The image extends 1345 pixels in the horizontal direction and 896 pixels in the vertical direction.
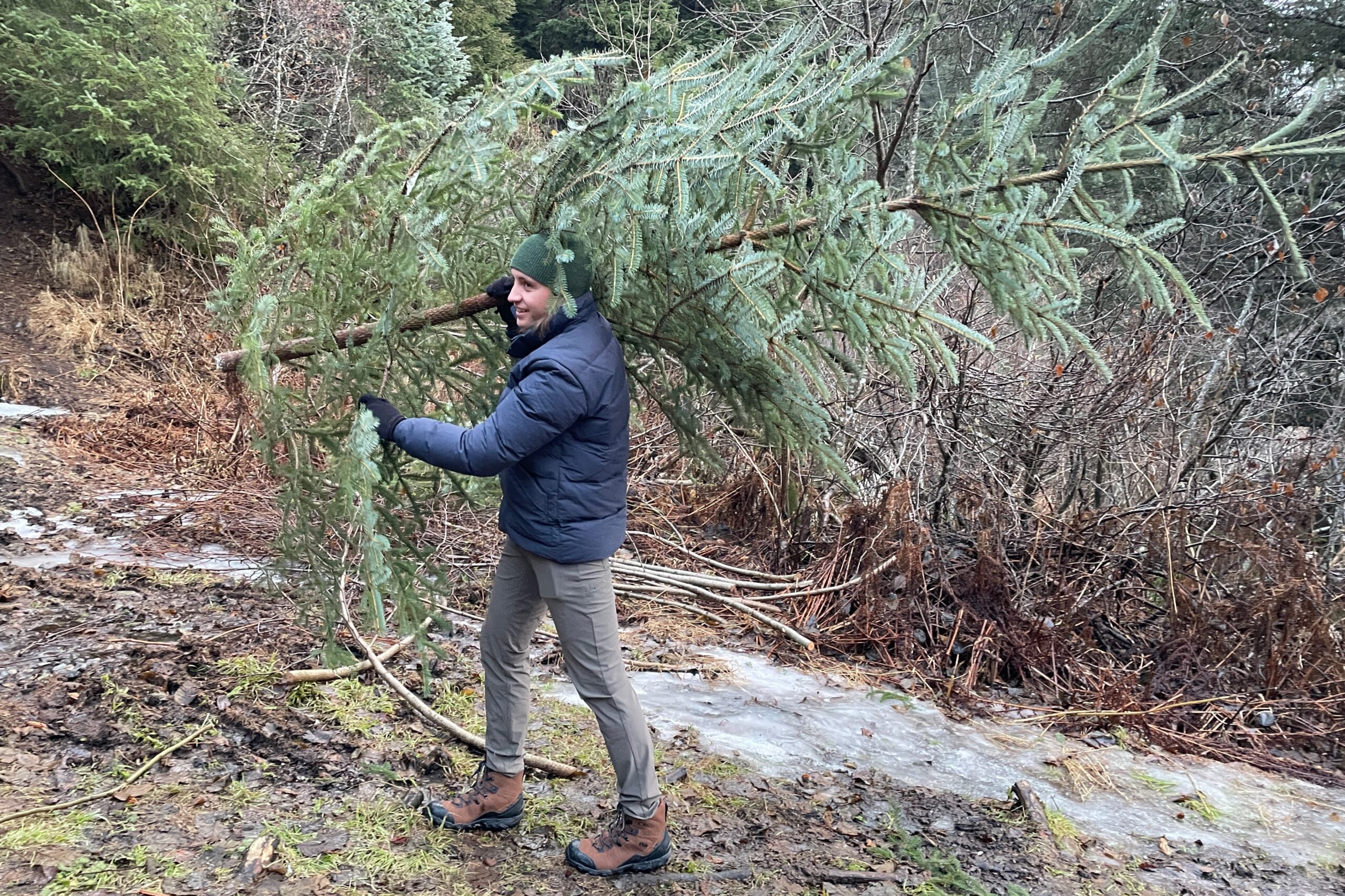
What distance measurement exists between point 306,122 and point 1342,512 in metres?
14.2

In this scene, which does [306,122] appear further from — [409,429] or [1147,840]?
[1147,840]

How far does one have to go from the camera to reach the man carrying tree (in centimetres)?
261

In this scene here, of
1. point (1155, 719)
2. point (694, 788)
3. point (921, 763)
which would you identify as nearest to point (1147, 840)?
point (921, 763)

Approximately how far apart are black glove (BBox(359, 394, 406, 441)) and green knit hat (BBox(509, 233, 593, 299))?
628mm

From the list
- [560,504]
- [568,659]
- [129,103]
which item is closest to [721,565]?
[568,659]

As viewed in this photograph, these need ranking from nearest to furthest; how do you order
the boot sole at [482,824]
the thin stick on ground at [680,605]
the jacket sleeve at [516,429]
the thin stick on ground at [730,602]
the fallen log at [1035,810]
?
1. the jacket sleeve at [516,429]
2. the boot sole at [482,824]
3. the fallen log at [1035,810]
4. the thin stick on ground at [730,602]
5. the thin stick on ground at [680,605]

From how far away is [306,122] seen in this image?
1359 centimetres

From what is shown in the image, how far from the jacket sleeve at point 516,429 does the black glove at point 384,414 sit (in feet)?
0.60

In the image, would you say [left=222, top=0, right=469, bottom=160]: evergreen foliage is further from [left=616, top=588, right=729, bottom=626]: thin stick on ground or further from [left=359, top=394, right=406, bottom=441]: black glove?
[left=359, top=394, right=406, bottom=441]: black glove

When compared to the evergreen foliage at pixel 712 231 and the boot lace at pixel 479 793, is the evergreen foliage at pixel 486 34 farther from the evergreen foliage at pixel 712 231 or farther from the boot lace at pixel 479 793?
the boot lace at pixel 479 793

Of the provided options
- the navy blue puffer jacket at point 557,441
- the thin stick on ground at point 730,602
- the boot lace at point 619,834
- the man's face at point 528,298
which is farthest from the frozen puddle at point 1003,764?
the man's face at point 528,298

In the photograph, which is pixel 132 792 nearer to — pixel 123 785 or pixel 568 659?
pixel 123 785

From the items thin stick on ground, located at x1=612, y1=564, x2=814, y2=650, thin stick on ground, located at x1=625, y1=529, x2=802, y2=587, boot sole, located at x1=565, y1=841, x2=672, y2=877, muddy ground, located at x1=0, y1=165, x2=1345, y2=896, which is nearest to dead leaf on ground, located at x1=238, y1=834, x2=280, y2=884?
muddy ground, located at x1=0, y1=165, x2=1345, y2=896

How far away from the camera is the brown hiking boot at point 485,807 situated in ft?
10.3
